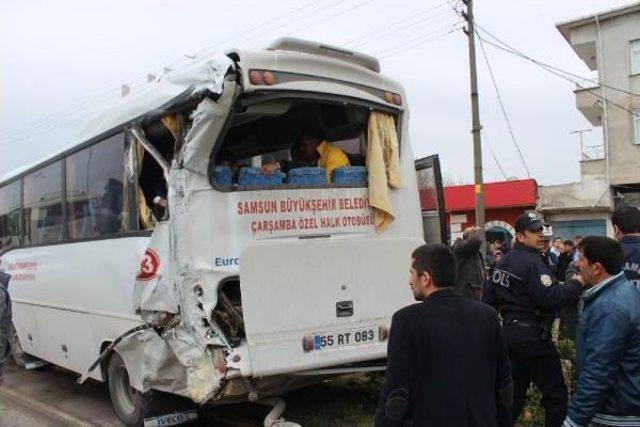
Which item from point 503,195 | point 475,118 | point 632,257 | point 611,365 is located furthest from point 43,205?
point 503,195

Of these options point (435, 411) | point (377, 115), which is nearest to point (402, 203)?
point (377, 115)

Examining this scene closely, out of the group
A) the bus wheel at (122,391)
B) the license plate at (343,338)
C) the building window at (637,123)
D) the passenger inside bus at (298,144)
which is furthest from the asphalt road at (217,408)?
the building window at (637,123)

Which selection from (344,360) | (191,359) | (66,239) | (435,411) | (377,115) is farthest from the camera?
(66,239)

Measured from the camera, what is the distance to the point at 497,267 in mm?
5074

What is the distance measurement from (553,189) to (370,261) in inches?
949

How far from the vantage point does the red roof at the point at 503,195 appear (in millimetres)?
26000

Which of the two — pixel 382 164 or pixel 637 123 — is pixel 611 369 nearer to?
pixel 382 164

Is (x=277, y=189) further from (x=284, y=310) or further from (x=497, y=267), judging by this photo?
(x=497, y=267)

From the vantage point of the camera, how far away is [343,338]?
201 inches

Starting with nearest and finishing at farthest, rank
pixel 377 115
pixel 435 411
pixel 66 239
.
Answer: pixel 435 411
pixel 377 115
pixel 66 239

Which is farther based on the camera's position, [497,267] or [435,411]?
[497,267]

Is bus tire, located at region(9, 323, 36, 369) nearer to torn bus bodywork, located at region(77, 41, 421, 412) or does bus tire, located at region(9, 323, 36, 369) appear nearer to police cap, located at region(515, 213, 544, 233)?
torn bus bodywork, located at region(77, 41, 421, 412)

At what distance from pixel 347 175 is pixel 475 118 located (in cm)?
1153

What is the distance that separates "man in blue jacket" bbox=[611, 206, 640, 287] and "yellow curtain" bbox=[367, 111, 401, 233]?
195 centimetres
